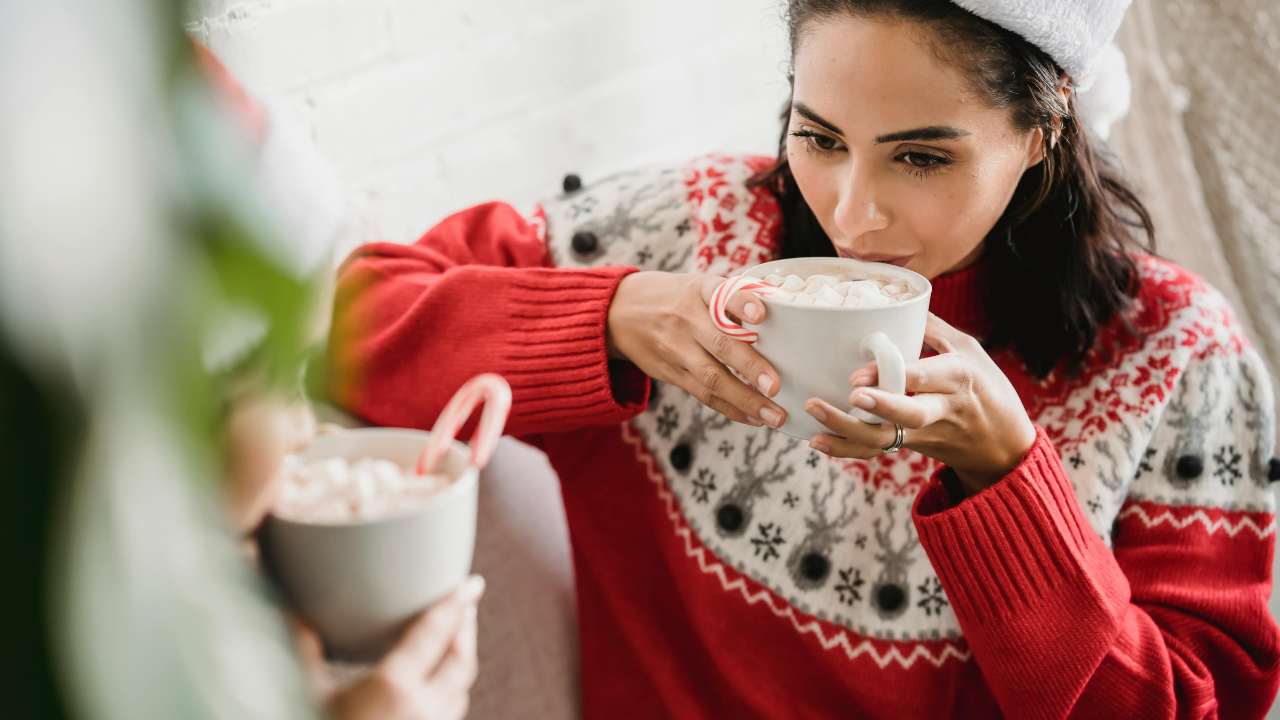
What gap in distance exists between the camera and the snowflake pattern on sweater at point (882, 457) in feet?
3.20

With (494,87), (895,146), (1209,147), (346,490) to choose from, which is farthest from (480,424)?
(1209,147)

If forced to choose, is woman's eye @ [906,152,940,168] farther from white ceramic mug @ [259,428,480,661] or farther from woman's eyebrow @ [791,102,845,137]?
white ceramic mug @ [259,428,480,661]

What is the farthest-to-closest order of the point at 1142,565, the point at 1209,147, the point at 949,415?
1. the point at 1209,147
2. the point at 1142,565
3. the point at 949,415

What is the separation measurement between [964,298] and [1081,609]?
0.39 m

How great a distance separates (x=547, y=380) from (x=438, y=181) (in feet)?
1.80

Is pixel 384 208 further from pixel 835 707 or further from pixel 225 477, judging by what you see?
pixel 225 477

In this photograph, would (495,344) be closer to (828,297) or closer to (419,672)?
(828,297)

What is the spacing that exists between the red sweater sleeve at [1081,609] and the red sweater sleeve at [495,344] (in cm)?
33

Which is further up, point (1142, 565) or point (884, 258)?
point (884, 258)

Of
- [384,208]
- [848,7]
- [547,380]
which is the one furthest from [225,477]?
[384,208]

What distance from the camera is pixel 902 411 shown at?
0.61 m

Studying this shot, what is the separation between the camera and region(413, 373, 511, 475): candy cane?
0.35 m

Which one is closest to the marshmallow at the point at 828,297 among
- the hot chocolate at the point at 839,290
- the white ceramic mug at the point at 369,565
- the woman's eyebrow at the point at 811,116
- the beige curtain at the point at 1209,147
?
the hot chocolate at the point at 839,290

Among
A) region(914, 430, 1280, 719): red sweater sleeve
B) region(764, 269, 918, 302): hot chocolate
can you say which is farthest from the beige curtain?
region(764, 269, 918, 302): hot chocolate
